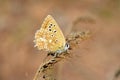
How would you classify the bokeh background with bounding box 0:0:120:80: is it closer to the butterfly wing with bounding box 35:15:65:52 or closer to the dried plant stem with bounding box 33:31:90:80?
the butterfly wing with bounding box 35:15:65:52

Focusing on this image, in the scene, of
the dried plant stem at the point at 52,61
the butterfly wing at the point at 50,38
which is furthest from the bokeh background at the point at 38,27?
the dried plant stem at the point at 52,61

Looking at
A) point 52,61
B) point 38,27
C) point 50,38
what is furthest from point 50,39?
point 38,27

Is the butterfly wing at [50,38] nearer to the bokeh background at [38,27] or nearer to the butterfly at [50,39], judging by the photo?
the butterfly at [50,39]

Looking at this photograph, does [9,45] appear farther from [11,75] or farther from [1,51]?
[11,75]

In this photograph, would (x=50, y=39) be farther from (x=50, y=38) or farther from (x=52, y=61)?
(x=52, y=61)

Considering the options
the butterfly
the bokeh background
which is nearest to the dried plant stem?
the butterfly

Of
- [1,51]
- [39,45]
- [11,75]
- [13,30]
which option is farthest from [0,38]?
[39,45]

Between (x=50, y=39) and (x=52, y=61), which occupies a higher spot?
(x=50, y=39)
